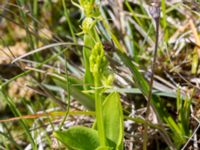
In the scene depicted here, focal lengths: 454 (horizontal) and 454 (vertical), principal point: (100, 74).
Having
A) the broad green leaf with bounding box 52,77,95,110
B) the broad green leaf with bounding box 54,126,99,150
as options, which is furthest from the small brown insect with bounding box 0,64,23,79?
the broad green leaf with bounding box 54,126,99,150

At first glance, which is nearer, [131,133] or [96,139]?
[96,139]

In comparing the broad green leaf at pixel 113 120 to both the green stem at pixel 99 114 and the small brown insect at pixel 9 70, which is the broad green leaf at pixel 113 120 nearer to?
the green stem at pixel 99 114

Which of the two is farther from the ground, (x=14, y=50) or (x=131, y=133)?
(x=14, y=50)

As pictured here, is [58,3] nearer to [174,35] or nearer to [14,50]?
[14,50]

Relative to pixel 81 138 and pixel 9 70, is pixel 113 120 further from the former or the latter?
pixel 9 70

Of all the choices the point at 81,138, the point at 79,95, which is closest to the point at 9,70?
the point at 79,95

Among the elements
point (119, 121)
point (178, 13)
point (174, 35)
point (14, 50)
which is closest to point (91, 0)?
point (119, 121)
